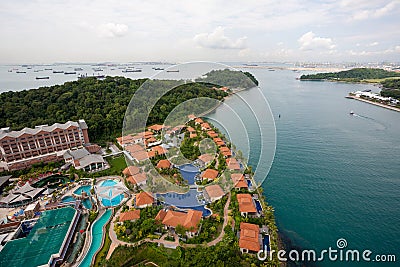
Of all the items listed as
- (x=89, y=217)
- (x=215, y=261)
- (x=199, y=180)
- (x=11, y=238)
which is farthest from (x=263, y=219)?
(x=11, y=238)

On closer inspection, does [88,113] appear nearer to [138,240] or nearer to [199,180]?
[199,180]

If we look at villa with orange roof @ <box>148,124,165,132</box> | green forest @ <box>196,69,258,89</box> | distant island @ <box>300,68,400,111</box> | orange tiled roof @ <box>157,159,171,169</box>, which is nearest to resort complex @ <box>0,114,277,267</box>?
orange tiled roof @ <box>157,159,171,169</box>

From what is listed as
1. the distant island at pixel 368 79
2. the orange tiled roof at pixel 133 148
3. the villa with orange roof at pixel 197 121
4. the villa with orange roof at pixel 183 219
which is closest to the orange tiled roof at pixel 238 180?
the villa with orange roof at pixel 183 219

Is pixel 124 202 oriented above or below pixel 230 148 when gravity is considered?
below

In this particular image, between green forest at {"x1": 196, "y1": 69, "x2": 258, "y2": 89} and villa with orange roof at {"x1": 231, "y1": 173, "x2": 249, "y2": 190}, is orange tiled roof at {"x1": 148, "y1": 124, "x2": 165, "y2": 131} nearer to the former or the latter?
villa with orange roof at {"x1": 231, "y1": 173, "x2": 249, "y2": 190}

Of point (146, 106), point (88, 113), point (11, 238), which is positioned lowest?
point (11, 238)

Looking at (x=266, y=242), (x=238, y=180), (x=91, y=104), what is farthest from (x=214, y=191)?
(x=91, y=104)

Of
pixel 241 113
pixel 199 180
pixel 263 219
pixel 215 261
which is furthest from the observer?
pixel 241 113
